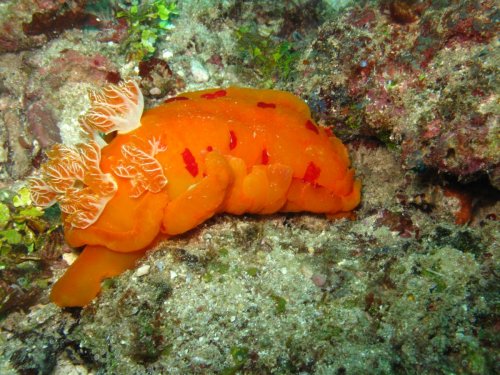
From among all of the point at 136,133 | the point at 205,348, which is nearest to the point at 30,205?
the point at 136,133

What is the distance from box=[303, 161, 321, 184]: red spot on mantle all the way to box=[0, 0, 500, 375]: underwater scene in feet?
0.06

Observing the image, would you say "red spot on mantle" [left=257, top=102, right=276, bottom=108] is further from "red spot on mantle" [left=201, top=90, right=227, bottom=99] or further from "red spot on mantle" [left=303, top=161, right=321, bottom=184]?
"red spot on mantle" [left=303, top=161, right=321, bottom=184]

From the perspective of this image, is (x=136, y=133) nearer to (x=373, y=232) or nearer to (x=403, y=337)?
(x=373, y=232)

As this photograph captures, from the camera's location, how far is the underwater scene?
2672mm

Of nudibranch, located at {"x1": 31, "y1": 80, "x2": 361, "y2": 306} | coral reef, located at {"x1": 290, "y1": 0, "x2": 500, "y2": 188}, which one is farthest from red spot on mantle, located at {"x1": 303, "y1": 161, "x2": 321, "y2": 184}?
coral reef, located at {"x1": 290, "y1": 0, "x2": 500, "y2": 188}

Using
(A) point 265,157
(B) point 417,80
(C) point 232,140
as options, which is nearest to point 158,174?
(C) point 232,140

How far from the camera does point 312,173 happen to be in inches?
150

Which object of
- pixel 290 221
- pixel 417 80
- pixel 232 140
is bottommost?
pixel 290 221

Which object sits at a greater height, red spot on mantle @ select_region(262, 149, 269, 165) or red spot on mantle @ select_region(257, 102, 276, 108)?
red spot on mantle @ select_region(257, 102, 276, 108)

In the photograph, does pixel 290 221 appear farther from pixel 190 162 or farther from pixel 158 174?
pixel 158 174

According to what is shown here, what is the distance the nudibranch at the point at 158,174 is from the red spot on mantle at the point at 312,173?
1 centimetres

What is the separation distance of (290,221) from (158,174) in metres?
1.50

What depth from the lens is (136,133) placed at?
133 inches

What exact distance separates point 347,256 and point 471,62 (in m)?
1.82
